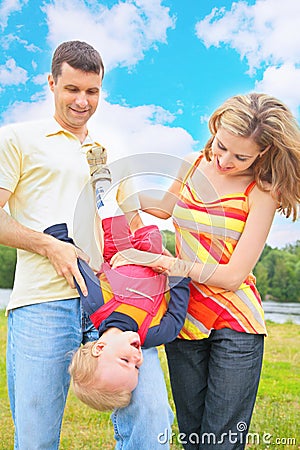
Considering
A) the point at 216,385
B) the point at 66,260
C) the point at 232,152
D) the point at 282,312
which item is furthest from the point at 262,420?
the point at 282,312

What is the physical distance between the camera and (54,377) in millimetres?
2309

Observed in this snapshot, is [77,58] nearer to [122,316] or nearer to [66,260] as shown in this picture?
[66,260]

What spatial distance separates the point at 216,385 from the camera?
7.54ft

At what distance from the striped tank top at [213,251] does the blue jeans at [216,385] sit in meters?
0.05

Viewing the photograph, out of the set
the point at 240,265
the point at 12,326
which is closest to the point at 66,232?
the point at 12,326

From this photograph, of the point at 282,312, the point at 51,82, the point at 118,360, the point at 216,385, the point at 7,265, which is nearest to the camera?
the point at 118,360

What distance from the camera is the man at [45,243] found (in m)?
2.26

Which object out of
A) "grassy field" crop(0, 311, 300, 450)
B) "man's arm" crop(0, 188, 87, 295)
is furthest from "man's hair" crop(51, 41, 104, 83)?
"grassy field" crop(0, 311, 300, 450)

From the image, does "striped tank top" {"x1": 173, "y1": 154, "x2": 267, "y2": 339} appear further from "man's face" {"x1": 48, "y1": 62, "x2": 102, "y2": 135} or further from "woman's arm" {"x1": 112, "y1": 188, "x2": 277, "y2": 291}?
"man's face" {"x1": 48, "y1": 62, "x2": 102, "y2": 135}

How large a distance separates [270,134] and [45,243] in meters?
0.88

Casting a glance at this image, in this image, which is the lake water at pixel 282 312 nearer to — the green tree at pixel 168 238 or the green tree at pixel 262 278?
the green tree at pixel 262 278

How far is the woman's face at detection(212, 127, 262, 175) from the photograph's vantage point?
2.11 m

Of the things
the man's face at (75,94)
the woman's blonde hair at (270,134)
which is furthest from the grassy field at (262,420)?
the man's face at (75,94)

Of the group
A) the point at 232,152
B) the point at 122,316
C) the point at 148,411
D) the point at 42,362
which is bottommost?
the point at 148,411
